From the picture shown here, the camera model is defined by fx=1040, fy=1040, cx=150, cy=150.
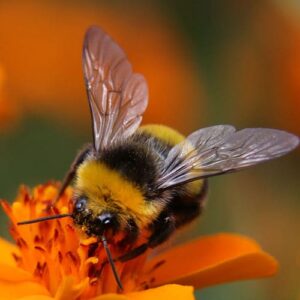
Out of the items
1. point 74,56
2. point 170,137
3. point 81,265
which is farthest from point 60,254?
point 74,56

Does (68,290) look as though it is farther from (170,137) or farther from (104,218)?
(170,137)

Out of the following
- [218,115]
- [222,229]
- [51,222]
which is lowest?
[222,229]

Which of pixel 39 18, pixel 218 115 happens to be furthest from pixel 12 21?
pixel 218 115

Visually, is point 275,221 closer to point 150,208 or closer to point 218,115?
point 218,115

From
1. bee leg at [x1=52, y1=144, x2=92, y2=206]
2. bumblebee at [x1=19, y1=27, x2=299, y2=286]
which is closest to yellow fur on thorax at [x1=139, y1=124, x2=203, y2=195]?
bumblebee at [x1=19, y1=27, x2=299, y2=286]

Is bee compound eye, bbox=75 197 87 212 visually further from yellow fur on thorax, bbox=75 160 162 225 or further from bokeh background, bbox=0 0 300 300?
bokeh background, bbox=0 0 300 300

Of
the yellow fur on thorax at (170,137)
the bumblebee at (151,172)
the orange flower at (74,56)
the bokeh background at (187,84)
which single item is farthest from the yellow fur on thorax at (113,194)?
the orange flower at (74,56)

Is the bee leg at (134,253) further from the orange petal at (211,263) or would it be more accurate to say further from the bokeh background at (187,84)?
the bokeh background at (187,84)
